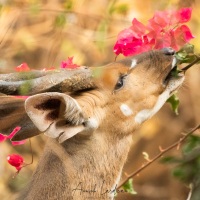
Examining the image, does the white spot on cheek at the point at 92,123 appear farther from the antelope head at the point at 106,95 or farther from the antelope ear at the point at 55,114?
the antelope ear at the point at 55,114

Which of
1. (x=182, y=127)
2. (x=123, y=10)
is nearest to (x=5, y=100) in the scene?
(x=123, y=10)

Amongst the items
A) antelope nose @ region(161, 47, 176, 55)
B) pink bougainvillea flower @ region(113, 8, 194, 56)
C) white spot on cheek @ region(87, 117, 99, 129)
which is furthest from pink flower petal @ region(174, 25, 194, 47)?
white spot on cheek @ region(87, 117, 99, 129)

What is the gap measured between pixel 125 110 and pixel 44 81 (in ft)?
2.39

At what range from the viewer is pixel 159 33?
5.34 m

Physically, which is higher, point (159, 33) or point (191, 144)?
point (159, 33)

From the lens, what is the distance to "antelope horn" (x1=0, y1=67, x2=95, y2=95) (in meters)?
4.77

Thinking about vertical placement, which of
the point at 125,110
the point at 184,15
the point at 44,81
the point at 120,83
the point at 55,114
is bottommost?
the point at 125,110

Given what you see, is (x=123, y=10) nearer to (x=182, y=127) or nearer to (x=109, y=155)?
(x=109, y=155)

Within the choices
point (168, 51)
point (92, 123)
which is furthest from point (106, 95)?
point (168, 51)

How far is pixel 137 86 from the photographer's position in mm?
5535

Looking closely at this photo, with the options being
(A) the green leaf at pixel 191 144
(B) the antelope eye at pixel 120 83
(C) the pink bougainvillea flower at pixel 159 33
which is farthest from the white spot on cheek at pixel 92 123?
(A) the green leaf at pixel 191 144

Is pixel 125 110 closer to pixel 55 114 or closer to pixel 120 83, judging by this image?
pixel 120 83

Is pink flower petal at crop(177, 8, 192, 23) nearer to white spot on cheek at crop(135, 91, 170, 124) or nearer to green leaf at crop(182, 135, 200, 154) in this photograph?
white spot on cheek at crop(135, 91, 170, 124)

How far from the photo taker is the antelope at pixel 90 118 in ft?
16.4
